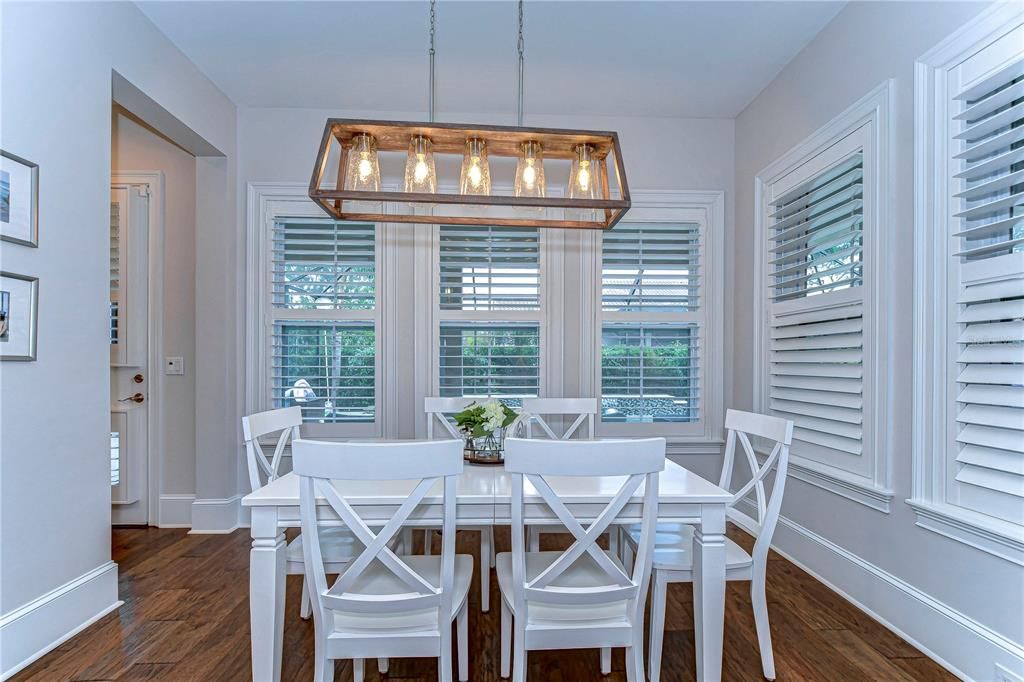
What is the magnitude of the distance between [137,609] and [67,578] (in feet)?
1.18

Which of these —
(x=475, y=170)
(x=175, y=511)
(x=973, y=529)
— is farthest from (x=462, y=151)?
(x=175, y=511)

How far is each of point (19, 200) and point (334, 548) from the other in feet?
5.61

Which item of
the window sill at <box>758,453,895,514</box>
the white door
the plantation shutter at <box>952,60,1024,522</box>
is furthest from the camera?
the white door

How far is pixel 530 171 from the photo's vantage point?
6.77 ft

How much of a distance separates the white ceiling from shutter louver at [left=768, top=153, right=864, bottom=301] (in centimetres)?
78

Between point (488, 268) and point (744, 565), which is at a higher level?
point (488, 268)

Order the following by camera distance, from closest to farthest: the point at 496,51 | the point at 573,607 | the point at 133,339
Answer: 1. the point at 573,607
2. the point at 496,51
3. the point at 133,339

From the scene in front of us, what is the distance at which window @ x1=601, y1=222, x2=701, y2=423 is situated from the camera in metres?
3.73

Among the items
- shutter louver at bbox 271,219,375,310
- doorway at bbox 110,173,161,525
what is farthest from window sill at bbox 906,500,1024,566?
doorway at bbox 110,173,161,525

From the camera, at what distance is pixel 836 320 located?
8.72 feet

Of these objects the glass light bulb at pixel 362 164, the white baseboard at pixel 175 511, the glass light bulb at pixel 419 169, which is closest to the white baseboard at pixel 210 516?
the white baseboard at pixel 175 511

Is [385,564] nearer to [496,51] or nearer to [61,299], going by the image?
[61,299]

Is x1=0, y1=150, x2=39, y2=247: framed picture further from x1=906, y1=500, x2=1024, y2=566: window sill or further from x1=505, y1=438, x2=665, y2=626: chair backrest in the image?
x1=906, y1=500, x2=1024, y2=566: window sill

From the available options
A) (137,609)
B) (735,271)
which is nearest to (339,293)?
(137,609)
